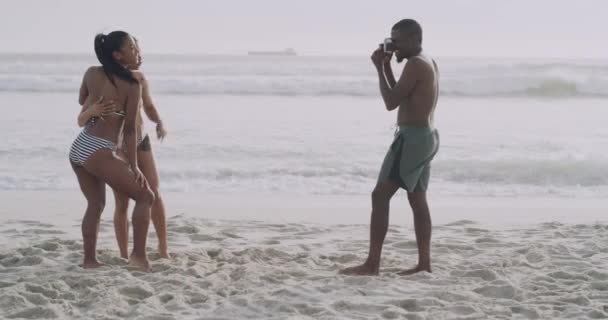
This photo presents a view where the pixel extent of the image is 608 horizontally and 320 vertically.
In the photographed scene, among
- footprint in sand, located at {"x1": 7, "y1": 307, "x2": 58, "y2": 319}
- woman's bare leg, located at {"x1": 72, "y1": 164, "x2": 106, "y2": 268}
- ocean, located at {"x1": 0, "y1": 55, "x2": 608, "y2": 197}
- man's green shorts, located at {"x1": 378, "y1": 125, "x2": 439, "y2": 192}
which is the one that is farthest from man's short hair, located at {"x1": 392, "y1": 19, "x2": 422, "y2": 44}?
ocean, located at {"x1": 0, "y1": 55, "x2": 608, "y2": 197}

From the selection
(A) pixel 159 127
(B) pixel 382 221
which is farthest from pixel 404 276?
(A) pixel 159 127

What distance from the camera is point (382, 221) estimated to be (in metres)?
5.44

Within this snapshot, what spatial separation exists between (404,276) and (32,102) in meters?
15.9

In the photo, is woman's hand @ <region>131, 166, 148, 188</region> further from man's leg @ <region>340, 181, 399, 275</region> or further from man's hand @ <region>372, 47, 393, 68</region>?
man's hand @ <region>372, 47, 393, 68</region>

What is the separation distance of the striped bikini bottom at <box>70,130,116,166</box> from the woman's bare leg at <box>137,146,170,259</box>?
0.36 meters

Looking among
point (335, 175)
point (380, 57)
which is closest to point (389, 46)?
point (380, 57)

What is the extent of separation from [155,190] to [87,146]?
63 cm

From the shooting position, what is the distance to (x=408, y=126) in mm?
5320

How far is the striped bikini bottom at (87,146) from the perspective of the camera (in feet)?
17.2

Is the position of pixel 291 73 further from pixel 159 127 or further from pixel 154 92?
pixel 159 127

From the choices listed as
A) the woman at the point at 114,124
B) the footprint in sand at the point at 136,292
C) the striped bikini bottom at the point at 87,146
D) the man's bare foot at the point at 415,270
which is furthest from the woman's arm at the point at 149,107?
the man's bare foot at the point at 415,270

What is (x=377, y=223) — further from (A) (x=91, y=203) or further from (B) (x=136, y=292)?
(A) (x=91, y=203)

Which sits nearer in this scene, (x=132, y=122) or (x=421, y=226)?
(x=132, y=122)

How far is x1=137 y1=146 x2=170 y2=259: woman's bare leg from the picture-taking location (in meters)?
5.62
